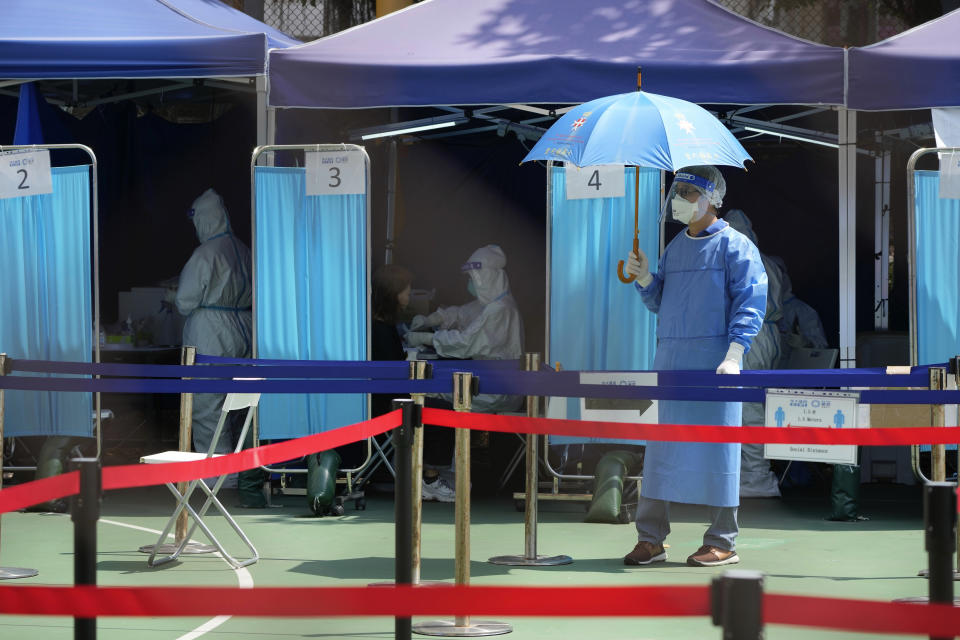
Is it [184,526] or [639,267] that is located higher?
[639,267]

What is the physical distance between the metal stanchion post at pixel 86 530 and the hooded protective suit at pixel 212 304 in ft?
17.4

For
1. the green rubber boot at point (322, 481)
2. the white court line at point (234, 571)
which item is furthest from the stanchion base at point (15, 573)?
the green rubber boot at point (322, 481)

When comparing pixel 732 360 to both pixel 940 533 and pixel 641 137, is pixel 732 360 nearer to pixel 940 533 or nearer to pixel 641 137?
pixel 641 137

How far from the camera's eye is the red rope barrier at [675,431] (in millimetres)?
4613

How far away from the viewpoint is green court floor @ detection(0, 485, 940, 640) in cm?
501

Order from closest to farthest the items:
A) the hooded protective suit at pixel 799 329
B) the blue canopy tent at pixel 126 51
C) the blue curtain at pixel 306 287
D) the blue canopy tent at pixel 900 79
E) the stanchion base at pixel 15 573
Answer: the stanchion base at pixel 15 573
the blue canopy tent at pixel 900 79
the blue canopy tent at pixel 126 51
the blue curtain at pixel 306 287
the hooded protective suit at pixel 799 329

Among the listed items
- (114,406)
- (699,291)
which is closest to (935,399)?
(699,291)

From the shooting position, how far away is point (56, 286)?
798 cm

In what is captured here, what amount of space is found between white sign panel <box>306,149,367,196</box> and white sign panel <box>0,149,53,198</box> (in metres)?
1.58

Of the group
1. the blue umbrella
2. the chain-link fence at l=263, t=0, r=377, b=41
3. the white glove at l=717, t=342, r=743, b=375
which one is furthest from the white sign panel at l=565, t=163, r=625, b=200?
the chain-link fence at l=263, t=0, r=377, b=41

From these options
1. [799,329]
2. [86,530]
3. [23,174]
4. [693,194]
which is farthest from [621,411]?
[23,174]

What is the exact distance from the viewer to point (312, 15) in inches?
530

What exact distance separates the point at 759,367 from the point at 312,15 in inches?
274

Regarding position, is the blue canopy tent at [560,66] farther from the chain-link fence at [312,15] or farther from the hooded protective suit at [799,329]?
the chain-link fence at [312,15]
